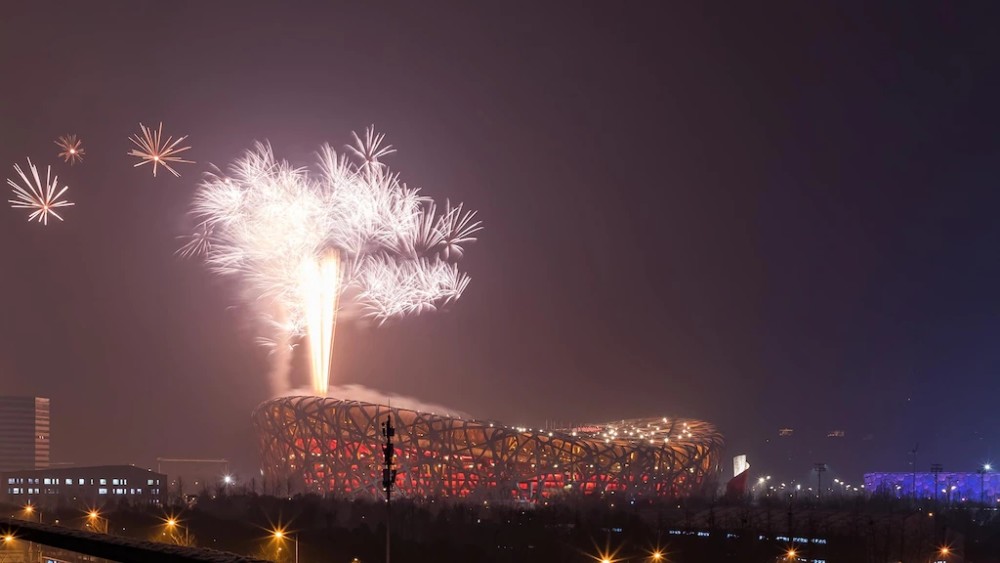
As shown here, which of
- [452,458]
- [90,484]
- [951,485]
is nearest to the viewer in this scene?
[452,458]

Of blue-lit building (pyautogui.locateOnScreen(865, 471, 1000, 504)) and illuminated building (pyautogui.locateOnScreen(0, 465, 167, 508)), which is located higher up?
illuminated building (pyautogui.locateOnScreen(0, 465, 167, 508))

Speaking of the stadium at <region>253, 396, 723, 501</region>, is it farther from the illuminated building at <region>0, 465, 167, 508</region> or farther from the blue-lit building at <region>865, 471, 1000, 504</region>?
the blue-lit building at <region>865, 471, 1000, 504</region>

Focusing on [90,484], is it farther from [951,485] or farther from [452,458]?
[951,485]

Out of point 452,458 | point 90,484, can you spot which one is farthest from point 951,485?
point 90,484

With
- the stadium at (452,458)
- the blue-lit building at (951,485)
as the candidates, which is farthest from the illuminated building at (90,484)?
the blue-lit building at (951,485)

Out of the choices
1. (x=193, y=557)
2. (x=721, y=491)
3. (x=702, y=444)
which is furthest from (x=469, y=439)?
(x=193, y=557)

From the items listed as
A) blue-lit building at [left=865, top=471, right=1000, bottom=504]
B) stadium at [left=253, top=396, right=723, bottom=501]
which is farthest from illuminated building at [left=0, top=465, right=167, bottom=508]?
blue-lit building at [left=865, top=471, right=1000, bottom=504]

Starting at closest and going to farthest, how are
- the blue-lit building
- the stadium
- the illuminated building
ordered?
the stadium
the illuminated building
the blue-lit building

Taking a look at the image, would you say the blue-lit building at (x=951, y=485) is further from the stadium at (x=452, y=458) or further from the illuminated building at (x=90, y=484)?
the illuminated building at (x=90, y=484)
